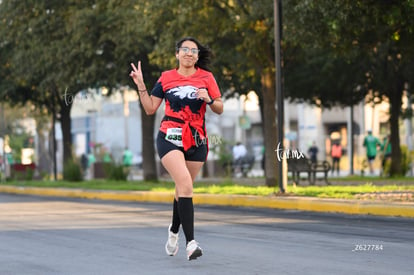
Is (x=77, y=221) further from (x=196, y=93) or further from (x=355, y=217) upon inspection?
(x=196, y=93)

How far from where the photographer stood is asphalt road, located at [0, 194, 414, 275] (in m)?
8.74

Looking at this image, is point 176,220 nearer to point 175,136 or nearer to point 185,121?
point 175,136

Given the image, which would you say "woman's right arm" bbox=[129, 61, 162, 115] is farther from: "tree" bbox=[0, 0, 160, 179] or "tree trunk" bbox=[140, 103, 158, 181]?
"tree trunk" bbox=[140, 103, 158, 181]

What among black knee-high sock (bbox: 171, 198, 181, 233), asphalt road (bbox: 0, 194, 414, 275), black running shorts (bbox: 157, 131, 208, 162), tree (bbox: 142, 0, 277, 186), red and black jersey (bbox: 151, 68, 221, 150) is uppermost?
tree (bbox: 142, 0, 277, 186)

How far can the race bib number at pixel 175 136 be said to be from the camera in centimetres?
877

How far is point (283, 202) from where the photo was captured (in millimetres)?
19391

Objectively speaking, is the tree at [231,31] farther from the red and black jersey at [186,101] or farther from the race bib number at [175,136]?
the race bib number at [175,136]

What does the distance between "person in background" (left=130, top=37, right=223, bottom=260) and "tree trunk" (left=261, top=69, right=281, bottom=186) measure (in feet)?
54.9

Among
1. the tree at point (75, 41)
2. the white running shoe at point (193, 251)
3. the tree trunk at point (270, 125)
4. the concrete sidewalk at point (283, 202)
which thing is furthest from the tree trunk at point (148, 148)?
the white running shoe at point (193, 251)

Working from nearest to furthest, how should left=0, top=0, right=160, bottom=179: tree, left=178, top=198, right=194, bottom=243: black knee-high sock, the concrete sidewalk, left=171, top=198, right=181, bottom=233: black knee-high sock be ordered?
left=178, top=198, right=194, bottom=243: black knee-high sock < left=171, top=198, right=181, bottom=233: black knee-high sock < the concrete sidewalk < left=0, top=0, right=160, bottom=179: tree

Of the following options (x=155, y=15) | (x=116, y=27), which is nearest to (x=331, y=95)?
(x=116, y=27)

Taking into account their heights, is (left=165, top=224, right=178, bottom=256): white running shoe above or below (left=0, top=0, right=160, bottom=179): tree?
below

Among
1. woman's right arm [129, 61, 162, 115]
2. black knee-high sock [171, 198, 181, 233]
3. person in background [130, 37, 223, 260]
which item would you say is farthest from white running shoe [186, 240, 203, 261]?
woman's right arm [129, 61, 162, 115]

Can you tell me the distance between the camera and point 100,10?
99.8 feet
